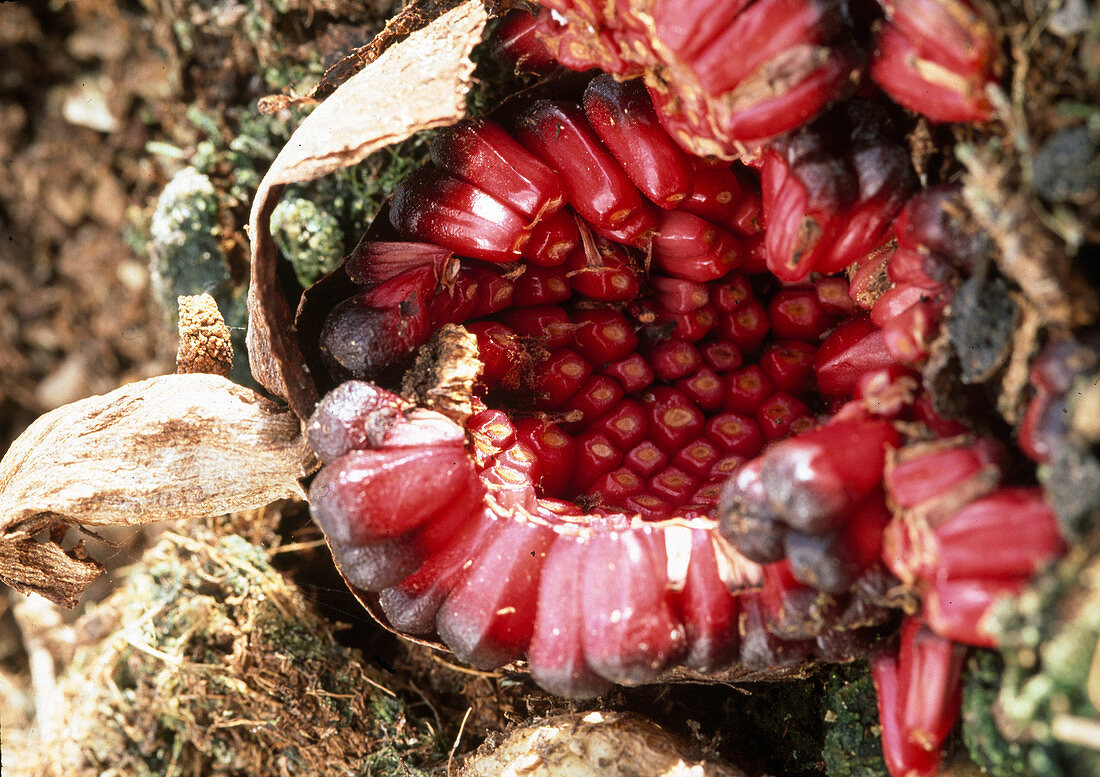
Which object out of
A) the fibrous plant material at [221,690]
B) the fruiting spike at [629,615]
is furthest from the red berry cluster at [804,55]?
the fibrous plant material at [221,690]

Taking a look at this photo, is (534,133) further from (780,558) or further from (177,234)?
(177,234)

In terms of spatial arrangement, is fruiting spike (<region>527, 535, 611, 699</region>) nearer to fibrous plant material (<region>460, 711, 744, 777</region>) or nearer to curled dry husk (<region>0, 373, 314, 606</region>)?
fibrous plant material (<region>460, 711, 744, 777</region>)

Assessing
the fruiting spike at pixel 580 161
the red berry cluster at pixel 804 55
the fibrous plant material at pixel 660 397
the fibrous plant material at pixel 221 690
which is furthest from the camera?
the fibrous plant material at pixel 221 690

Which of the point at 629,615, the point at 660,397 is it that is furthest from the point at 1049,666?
the point at 660,397

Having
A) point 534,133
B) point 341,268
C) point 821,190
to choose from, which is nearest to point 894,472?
point 821,190

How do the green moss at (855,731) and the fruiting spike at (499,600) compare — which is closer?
the fruiting spike at (499,600)

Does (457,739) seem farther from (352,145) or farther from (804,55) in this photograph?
(804,55)

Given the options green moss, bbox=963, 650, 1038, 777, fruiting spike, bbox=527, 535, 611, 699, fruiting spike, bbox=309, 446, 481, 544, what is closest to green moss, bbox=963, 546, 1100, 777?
green moss, bbox=963, 650, 1038, 777

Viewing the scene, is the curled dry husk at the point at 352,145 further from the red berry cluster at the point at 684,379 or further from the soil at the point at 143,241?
the soil at the point at 143,241
